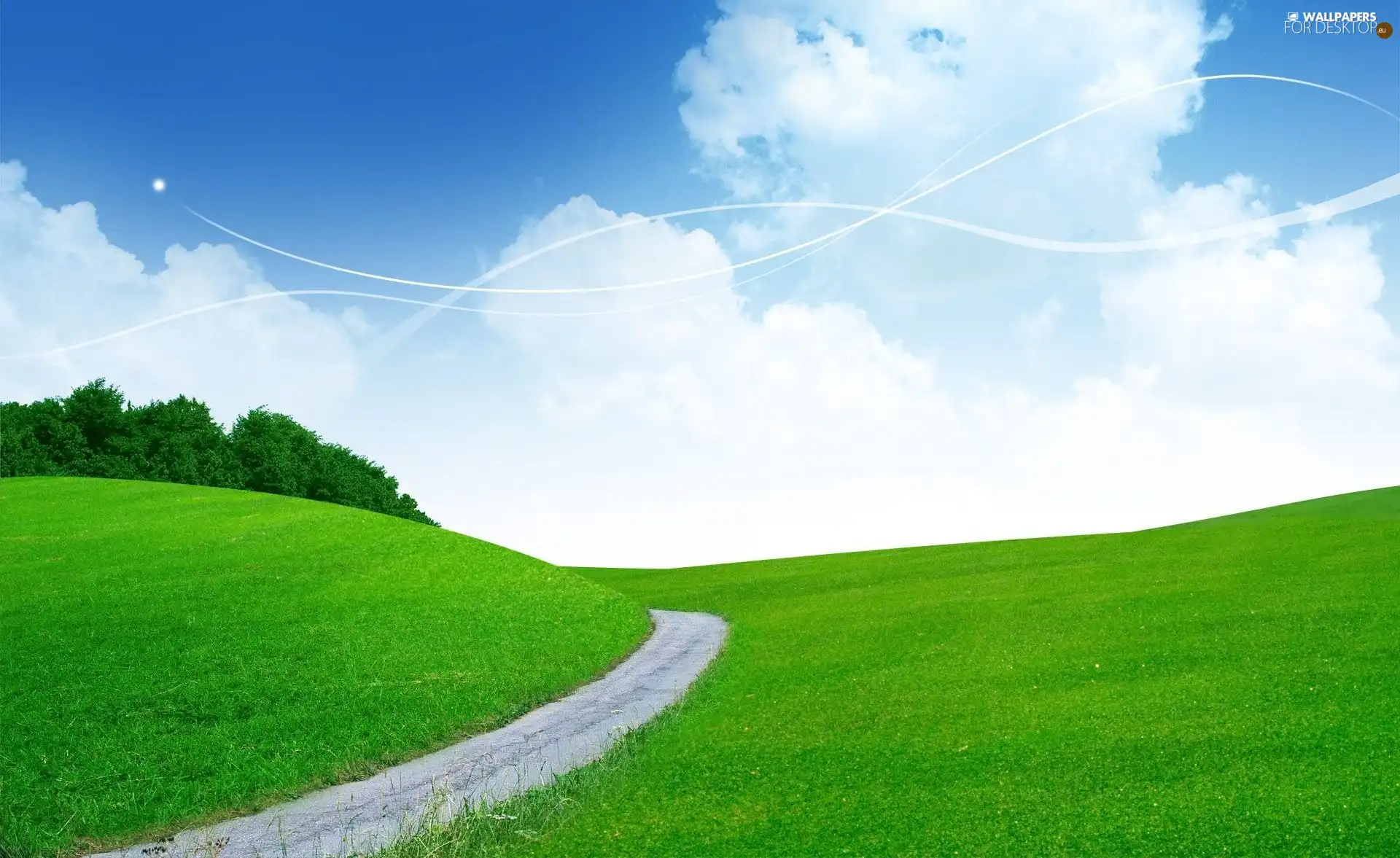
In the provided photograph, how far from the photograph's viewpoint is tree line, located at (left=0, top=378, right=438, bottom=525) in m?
45.3

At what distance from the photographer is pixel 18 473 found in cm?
4300

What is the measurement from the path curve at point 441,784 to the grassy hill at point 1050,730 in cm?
79

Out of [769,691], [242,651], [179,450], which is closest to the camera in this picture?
[769,691]

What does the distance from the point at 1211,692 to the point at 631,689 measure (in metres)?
7.08

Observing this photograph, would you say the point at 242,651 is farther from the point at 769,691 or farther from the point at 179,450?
the point at 179,450

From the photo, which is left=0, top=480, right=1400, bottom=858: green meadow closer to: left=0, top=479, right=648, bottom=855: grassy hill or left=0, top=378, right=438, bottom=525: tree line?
left=0, top=479, right=648, bottom=855: grassy hill

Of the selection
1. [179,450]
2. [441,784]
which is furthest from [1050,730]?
[179,450]

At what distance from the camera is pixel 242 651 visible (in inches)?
598

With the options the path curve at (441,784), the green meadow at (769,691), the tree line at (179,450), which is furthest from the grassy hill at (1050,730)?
the tree line at (179,450)

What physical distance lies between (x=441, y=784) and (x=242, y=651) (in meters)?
6.55

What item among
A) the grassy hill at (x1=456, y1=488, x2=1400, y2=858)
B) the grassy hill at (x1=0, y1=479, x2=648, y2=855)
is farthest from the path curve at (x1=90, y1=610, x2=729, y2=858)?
the grassy hill at (x1=456, y1=488, x2=1400, y2=858)

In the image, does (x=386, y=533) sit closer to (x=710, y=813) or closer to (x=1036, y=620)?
(x=1036, y=620)

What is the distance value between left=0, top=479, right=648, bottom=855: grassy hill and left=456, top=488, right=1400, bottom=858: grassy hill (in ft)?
10.2

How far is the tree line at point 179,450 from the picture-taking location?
45281mm
